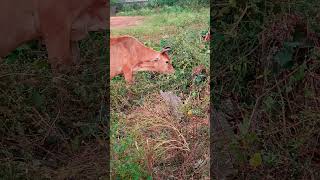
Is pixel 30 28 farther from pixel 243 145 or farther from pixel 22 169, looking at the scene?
pixel 243 145

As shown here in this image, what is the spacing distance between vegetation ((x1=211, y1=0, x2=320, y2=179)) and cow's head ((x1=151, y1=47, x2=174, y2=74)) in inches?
20.3

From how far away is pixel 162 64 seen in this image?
4758 millimetres

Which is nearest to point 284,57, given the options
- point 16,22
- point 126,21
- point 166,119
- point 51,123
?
point 166,119

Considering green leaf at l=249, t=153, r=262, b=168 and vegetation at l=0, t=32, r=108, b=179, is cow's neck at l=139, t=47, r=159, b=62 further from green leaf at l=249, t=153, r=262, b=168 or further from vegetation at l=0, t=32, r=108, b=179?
green leaf at l=249, t=153, r=262, b=168

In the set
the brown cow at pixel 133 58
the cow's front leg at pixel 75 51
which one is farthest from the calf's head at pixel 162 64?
the cow's front leg at pixel 75 51

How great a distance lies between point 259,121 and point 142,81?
51.0 inches

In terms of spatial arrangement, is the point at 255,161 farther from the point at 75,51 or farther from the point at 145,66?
the point at 145,66

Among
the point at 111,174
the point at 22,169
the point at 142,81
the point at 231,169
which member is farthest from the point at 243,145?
the point at 142,81

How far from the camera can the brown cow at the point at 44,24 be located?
3.88 metres

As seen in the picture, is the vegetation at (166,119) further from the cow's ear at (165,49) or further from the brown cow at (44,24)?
the brown cow at (44,24)

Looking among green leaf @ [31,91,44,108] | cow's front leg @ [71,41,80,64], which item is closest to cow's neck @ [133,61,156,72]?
cow's front leg @ [71,41,80,64]

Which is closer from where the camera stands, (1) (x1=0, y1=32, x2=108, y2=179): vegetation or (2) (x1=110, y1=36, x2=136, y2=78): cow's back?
(1) (x1=0, y1=32, x2=108, y2=179): vegetation

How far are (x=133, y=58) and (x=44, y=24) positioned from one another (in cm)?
102

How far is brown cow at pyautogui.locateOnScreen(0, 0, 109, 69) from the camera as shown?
388 centimetres
